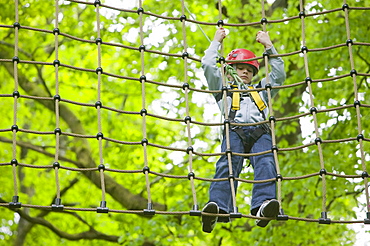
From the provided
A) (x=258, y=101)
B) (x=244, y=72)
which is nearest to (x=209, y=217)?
(x=258, y=101)

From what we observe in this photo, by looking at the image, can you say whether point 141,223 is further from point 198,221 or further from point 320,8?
point 320,8

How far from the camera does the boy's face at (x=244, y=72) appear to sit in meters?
4.39

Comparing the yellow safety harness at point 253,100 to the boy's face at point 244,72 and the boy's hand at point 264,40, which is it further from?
the boy's hand at point 264,40

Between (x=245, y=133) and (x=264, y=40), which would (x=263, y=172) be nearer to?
(x=245, y=133)

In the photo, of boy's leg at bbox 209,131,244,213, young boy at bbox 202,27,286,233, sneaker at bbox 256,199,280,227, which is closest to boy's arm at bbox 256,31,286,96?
young boy at bbox 202,27,286,233

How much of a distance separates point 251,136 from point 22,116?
579 centimetres

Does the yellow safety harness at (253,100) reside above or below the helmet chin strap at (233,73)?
below

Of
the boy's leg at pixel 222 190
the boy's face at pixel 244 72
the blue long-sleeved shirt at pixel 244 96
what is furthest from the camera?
the boy's face at pixel 244 72

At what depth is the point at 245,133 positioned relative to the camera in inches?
164

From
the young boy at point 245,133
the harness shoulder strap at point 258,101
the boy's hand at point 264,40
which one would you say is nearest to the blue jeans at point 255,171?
the young boy at point 245,133

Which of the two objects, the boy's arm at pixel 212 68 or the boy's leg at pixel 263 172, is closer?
the boy's leg at pixel 263 172

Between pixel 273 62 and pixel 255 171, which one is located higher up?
pixel 273 62

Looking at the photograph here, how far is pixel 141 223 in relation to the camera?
288 inches

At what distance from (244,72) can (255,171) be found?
0.71 metres
